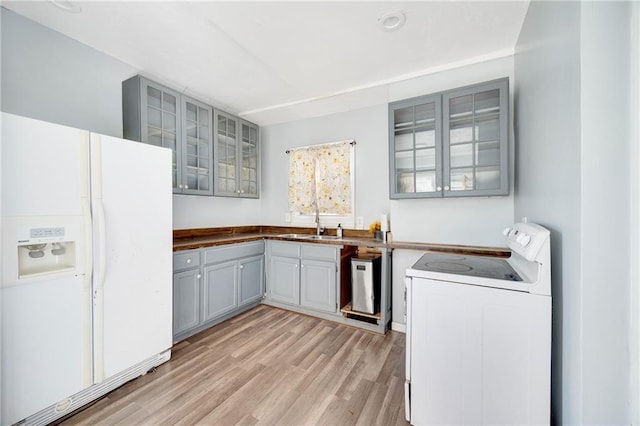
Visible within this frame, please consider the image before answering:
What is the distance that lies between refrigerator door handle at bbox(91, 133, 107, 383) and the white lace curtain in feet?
7.87

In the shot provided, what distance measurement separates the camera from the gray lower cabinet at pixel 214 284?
2436 millimetres

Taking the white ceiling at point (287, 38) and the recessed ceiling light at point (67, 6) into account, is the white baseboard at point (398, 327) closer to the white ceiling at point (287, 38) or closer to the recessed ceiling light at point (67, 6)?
the white ceiling at point (287, 38)

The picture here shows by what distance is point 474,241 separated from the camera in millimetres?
2443

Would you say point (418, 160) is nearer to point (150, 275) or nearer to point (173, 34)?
point (173, 34)

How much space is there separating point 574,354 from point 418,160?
1845 mm

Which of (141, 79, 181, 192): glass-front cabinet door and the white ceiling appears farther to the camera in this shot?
(141, 79, 181, 192): glass-front cabinet door

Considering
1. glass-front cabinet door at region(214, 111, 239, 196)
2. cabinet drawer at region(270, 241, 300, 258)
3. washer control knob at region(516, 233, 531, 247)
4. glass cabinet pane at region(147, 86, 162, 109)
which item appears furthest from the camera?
glass-front cabinet door at region(214, 111, 239, 196)

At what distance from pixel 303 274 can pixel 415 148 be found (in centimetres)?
187

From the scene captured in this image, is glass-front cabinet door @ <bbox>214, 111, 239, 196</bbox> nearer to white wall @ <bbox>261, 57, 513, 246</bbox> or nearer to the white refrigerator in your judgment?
white wall @ <bbox>261, 57, 513, 246</bbox>

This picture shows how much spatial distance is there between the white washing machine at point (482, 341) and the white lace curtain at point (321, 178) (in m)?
2.08

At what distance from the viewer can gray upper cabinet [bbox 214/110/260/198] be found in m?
3.28

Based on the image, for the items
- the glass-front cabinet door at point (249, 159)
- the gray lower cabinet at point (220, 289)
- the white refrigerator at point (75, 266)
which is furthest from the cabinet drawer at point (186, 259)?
the glass-front cabinet door at point (249, 159)

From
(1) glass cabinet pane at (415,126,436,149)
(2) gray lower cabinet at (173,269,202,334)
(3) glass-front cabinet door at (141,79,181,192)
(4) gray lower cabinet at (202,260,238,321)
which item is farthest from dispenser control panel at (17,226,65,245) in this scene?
(1) glass cabinet pane at (415,126,436,149)

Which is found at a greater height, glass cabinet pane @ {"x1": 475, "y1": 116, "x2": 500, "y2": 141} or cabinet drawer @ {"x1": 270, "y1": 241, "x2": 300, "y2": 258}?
glass cabinet pane @ {"x1": 475, "y1": 116, "x2": 500, "y2": 141}
